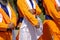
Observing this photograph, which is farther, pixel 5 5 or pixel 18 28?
pixel 18 28

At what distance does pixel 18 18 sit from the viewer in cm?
296

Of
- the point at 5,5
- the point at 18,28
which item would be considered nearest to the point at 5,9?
the point at 5,5

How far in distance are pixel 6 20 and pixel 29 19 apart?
17 centimetres

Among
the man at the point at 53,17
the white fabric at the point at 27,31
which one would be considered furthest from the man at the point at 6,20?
the man at the point at 53,17

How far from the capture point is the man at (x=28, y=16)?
2.85m

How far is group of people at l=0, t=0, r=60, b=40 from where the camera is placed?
2855 millimetres

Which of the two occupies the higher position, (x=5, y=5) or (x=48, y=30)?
(x=5, y=5)

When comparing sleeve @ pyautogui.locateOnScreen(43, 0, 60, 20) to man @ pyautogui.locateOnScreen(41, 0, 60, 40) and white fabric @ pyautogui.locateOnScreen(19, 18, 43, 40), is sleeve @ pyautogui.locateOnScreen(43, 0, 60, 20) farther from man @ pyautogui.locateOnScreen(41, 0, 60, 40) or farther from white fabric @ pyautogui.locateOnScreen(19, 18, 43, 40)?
white fabric @ pyautogui.locateOnScreen(19, 18, 43, 40)

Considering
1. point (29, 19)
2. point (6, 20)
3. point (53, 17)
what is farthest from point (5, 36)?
point (53, 17)

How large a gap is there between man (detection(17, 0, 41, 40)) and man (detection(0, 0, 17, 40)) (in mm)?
76

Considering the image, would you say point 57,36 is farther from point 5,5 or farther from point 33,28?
point 5,5

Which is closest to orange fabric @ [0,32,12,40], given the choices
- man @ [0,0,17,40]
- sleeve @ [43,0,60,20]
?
man @ [0,0,17,40]

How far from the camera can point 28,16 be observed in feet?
9.35

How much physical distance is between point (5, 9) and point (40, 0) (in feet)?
0.95
